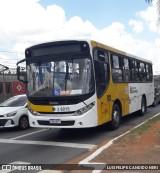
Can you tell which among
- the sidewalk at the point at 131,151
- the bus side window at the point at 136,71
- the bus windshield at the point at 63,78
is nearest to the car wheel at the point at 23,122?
the bus windshield at the point at 63,78

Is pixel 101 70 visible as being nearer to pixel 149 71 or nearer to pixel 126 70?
pixel 126 70

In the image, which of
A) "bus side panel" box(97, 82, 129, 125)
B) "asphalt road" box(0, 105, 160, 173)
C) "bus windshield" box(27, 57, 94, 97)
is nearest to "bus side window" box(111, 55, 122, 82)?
"bus side panel" box(97, 82, 129, 125)

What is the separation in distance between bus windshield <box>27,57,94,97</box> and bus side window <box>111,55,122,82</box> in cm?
231

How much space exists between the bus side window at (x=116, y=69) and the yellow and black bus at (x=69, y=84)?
535 mm

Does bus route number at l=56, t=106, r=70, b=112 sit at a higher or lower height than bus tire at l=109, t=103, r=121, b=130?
higher

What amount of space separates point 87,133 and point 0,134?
359 cm

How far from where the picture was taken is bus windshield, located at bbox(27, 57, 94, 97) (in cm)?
1068

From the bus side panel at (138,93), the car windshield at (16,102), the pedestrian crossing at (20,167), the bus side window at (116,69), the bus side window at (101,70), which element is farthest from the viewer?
the bus side panel at (138,93)

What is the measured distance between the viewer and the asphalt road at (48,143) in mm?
8602

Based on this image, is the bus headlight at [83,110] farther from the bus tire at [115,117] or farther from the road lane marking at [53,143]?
the bus tire at [115,117]

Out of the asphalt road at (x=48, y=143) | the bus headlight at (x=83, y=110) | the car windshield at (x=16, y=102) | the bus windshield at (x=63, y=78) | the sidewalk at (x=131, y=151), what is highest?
the bus windshield at (x=63, y=78)

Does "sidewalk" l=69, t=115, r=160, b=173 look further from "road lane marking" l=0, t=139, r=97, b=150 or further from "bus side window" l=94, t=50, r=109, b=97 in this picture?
"bus side window" l=94, t=50, r=109, b=97

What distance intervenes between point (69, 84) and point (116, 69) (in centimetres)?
317

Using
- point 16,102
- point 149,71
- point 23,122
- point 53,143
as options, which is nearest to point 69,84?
point 53,143
